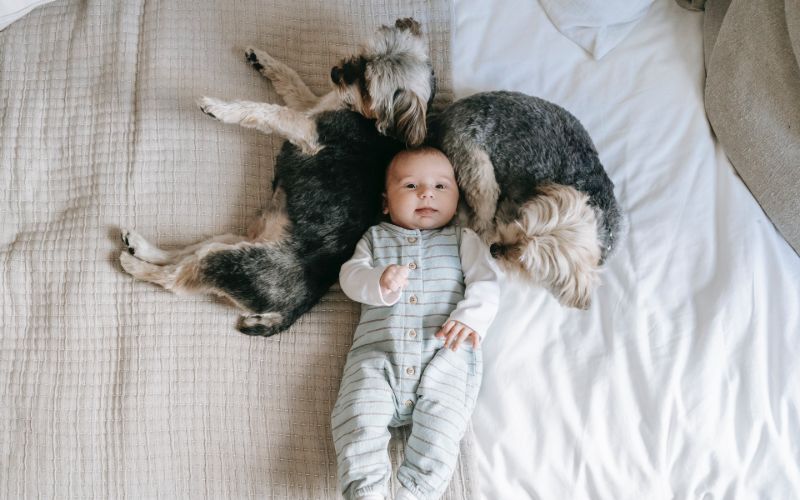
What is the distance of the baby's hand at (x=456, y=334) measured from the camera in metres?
1.79

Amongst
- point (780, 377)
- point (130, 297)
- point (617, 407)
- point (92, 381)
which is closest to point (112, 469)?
point (92, 381)

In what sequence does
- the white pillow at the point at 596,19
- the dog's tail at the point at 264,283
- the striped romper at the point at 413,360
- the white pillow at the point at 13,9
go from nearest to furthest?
the striped romper at the point at 413,360, the dog's tail at the point at 264,283, the white pillow at the point at 13,9, the white pillow at the point at 596,19

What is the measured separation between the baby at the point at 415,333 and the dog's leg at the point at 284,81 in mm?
467

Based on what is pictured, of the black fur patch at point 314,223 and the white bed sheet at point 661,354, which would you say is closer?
the white bed sheet at point 661,354

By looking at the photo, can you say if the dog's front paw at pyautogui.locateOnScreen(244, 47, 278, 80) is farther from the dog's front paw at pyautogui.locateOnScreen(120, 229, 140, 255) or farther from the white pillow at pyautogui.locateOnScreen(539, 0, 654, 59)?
the white pillow at pyautogui.locateOnScreen(539, 0, 654, 59)

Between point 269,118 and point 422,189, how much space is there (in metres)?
0.61

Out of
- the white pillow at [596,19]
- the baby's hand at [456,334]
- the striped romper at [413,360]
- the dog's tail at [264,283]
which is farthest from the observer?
the white pillow at [596,19]

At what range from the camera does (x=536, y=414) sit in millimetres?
1851

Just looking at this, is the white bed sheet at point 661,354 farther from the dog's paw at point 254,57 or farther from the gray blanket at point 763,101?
the dog's paw at point 254,57

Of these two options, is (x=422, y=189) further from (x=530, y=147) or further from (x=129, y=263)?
(x=129, y=263)

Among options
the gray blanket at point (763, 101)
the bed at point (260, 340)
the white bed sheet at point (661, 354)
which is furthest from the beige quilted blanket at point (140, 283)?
the gray blanket at point (763, 101)

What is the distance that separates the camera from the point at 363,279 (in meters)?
1.82

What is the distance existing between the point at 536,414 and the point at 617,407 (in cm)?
26

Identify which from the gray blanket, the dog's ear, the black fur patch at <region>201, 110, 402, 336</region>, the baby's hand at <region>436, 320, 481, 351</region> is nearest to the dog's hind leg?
the dog's ear
